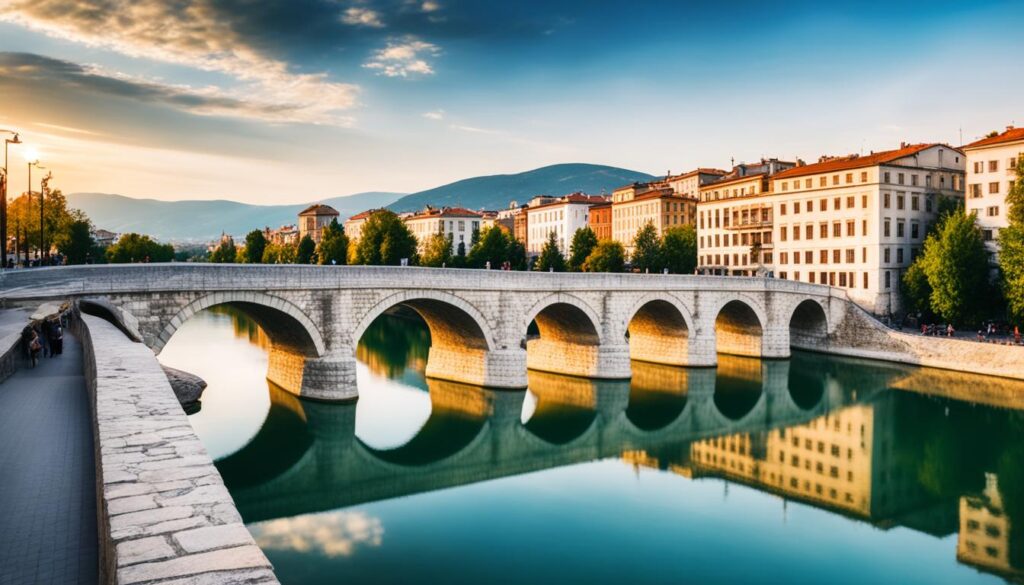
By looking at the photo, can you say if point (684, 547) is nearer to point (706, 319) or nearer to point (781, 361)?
point (706, 319)

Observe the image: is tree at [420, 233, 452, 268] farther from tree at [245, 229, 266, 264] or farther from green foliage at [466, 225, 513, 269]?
tree at [245, 229, 266, 264]

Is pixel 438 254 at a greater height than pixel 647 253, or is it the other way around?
pixel 438 254

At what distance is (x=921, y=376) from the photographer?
1366 inches

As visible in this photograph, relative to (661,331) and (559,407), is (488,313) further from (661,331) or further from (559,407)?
(661,331)

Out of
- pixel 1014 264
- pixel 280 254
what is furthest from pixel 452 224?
pixel 1014 264

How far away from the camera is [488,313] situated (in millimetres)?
28484

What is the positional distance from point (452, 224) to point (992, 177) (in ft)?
224

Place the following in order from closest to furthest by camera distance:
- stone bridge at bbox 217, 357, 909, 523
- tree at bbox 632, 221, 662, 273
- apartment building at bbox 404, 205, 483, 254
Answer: stone bridge at bbox 217, 357, 909, 523, tree at bbox 632, 221, 662, 273, apartment building at bbox 404, 205, 483, 254

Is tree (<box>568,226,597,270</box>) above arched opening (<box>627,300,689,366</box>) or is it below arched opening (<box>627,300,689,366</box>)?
above

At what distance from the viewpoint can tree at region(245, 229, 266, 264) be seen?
3474 inches

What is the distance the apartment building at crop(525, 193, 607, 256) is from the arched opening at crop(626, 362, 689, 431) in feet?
162

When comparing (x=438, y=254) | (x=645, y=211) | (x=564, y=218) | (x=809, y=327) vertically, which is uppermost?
(x=564, y=218)

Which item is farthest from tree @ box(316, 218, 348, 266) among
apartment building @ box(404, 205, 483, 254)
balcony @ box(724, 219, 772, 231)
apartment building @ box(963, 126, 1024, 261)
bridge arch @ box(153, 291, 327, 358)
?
apartment building @ box(963, 126, 1024, 261)

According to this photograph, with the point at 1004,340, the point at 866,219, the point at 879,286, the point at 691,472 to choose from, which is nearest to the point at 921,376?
the point at 1004,340
